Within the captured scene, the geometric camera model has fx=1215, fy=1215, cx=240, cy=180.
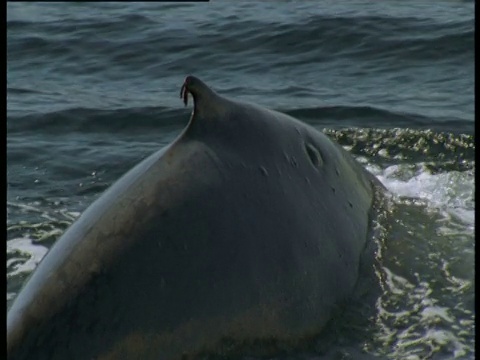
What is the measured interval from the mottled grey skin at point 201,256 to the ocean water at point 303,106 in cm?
22

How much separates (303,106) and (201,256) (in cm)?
518

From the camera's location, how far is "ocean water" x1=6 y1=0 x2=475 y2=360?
4.37 m

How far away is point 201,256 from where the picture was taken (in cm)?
344

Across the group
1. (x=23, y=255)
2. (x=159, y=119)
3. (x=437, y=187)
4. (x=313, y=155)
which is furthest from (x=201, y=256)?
(x=159, y=119)

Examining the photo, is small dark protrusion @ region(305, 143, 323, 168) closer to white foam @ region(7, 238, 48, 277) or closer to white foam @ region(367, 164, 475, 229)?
white foam @ region(367, 164, 475, 229)

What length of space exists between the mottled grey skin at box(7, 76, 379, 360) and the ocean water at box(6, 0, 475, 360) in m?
0.22

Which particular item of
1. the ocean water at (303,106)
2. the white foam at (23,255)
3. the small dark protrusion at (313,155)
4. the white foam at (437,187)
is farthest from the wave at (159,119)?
the small dark protrusion at (313,155)

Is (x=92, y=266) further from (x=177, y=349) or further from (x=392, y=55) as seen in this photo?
(x=392, y=55)

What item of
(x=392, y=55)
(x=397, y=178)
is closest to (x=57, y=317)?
(x=397, y=178)

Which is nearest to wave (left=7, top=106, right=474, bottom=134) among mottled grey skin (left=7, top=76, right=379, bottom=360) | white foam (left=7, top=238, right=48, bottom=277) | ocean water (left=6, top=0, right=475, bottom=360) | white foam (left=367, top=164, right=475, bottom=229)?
ocean water (left=6, top=0, right=475, bottom=360)

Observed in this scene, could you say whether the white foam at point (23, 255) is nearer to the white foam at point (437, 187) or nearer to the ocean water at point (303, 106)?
the ocean water at point (303, 106)

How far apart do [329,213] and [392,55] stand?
6100 mm

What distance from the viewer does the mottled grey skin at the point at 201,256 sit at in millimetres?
3244

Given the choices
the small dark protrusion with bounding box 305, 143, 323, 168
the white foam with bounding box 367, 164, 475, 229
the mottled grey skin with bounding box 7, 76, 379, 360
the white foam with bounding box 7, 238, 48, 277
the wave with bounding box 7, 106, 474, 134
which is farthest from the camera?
the wave with bounding box 7, 106, 474, 134
